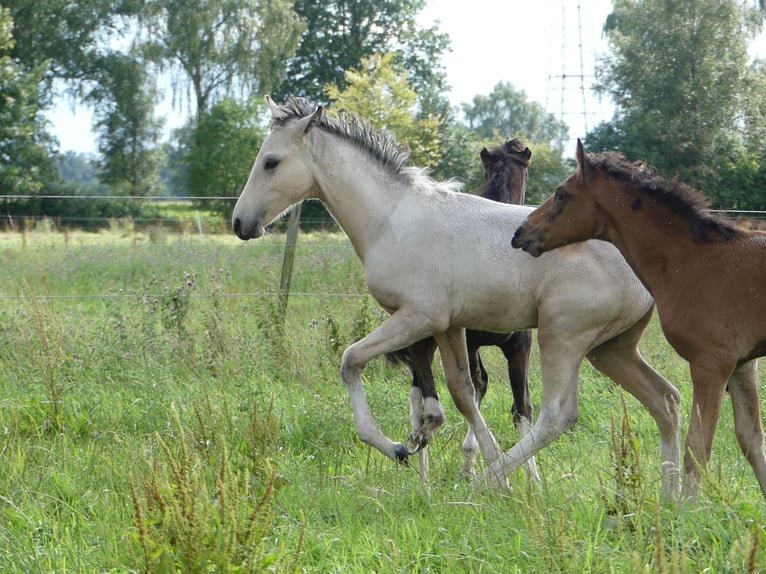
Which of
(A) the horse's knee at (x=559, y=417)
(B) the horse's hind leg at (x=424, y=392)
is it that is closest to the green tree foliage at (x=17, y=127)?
(B) the horse's hind leg at (x=424, y=392)

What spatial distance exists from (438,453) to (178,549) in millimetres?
2421

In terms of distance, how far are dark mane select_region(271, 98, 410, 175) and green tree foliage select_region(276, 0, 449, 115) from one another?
4182cm

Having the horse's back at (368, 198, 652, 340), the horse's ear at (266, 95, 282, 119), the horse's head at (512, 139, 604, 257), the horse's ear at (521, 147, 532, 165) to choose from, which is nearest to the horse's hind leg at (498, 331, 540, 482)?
the horse's back at (368, 198, 652, 340)

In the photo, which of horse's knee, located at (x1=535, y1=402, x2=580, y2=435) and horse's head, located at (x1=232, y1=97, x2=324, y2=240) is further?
horse's head, located at (x1=232, y1=97, x2=324, y2=240)

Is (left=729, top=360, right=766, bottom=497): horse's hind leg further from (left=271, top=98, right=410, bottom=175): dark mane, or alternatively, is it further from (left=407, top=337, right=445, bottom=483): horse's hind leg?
(left=271, top=98, right=410, bottom=175): dark mane

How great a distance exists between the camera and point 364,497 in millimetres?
4398

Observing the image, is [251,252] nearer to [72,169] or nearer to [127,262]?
[127,262]

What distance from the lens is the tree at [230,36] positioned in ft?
145

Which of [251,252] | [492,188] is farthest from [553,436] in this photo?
[251,252]

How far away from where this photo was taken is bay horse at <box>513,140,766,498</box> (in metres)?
4.19

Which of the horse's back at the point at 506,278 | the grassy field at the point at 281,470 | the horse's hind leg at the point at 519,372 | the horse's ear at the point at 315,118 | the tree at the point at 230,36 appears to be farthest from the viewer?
the tree at the point at 230,36

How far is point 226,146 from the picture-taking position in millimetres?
45656

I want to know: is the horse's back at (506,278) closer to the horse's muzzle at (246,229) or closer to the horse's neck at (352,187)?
the horse's neck at (352,187)

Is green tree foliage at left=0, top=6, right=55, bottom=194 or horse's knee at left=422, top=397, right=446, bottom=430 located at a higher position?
green tree foliage at left=0, top=6, right=55, bottom=194
